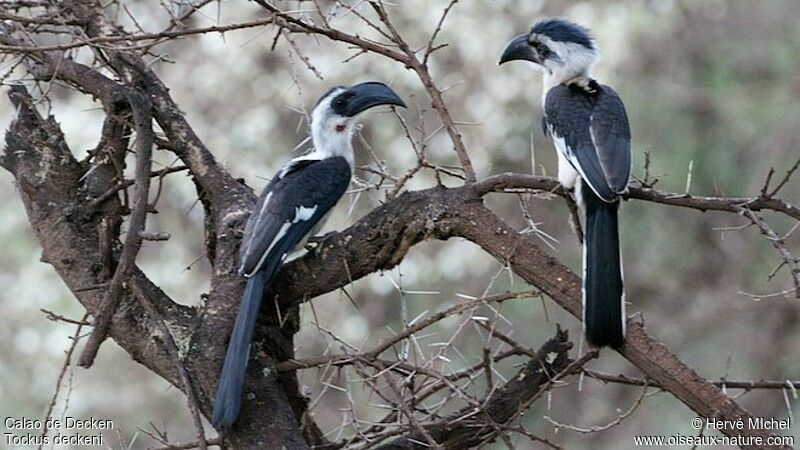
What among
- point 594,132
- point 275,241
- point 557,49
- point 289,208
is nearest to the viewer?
point 275,241

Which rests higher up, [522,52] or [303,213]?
[522,52]

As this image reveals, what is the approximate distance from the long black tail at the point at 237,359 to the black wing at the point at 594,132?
2.66ft

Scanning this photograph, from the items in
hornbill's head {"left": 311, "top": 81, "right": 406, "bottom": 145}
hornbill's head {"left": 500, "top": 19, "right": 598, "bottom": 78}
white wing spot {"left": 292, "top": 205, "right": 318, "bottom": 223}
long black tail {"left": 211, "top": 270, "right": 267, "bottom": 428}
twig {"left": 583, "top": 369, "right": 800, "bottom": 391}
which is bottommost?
twig {"left": 583, "top": 369, "right": 800, "bottom": 391}

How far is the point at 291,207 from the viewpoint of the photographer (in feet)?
9.39

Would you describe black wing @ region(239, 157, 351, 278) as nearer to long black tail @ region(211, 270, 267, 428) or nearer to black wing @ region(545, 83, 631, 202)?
long black tail @ region(211, 270, 267, 428)

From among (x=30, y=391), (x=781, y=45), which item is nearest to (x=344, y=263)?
(x=30, y=391)

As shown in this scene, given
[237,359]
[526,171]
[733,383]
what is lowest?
[733,383]

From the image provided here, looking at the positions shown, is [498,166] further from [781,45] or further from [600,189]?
[600,189]

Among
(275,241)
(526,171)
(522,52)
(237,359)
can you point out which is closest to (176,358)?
(237,359)

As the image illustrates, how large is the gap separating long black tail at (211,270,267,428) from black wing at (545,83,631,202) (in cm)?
81

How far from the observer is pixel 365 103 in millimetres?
3256

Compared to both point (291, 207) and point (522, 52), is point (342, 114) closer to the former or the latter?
point (291, 207)

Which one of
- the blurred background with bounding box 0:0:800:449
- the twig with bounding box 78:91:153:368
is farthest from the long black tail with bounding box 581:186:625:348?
the blurred background with bounding box 0:0:800:449

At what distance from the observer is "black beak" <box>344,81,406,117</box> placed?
10.3 ft
